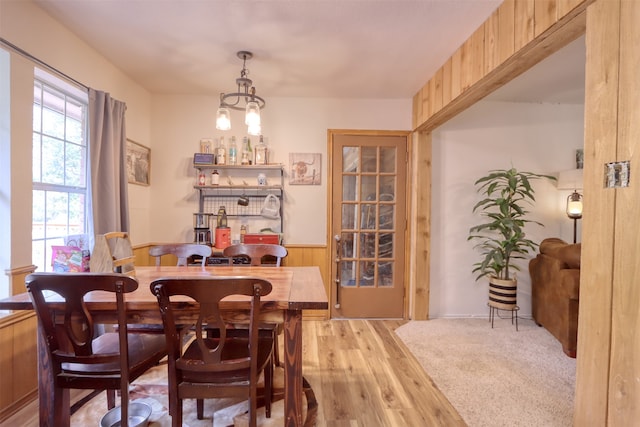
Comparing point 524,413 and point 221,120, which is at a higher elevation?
point 221,120

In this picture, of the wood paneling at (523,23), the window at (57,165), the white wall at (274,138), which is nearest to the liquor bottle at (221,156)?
the white wall at (274,138)

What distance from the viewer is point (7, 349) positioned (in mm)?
1823

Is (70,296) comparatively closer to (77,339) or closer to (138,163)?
(77,339)

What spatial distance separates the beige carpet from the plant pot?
0.90ft

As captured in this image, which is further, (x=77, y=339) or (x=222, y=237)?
(x=222, y=237)

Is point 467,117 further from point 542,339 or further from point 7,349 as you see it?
point 7,349

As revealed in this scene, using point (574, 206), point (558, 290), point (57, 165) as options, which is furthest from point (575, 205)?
point (57, 165)

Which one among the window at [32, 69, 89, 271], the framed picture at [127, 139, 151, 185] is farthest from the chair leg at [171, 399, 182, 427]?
the framed picture at [127, 139, 151, 185]

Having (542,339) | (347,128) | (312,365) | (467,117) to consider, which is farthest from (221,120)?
(542,339)

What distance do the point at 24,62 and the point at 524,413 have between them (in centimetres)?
376

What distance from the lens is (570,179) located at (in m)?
3.34

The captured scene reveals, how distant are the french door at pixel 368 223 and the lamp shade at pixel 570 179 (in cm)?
169

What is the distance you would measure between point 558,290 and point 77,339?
3.51 m

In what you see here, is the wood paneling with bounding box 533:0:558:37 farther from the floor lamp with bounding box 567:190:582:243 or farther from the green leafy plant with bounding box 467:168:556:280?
the floor lamp with bounding box 567:190:582:243
